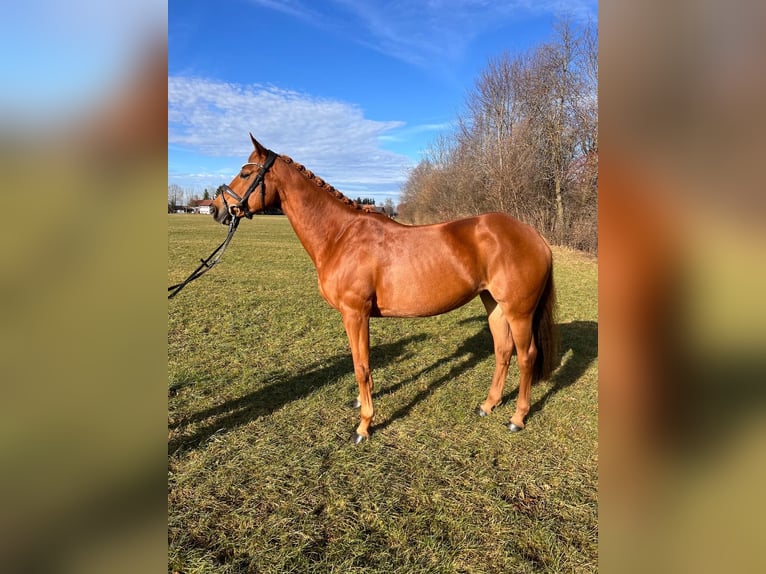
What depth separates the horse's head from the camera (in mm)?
3494

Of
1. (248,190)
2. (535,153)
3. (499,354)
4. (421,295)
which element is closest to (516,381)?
(499,354)

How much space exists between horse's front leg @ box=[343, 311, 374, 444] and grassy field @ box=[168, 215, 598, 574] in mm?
164

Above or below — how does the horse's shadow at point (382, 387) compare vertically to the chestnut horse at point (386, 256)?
below

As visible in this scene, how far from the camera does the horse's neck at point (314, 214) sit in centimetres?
363

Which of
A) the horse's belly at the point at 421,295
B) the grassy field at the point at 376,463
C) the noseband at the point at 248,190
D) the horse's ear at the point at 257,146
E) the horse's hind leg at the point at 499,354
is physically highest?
the horse's ear at the point at 257,146

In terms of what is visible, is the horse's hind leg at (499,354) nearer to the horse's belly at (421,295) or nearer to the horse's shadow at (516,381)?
the horse's shadow at (516,381)

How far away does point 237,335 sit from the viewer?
6.36 meters

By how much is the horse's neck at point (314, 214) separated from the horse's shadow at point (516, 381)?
1.83m
